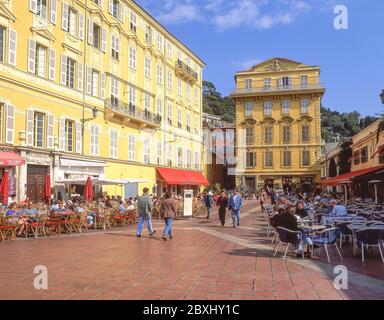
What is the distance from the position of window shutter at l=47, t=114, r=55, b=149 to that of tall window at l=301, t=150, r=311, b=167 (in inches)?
1572

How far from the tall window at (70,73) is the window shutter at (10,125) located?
4.72m

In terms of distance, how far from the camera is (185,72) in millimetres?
39031

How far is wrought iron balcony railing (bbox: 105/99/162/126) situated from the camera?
27442 millimetres

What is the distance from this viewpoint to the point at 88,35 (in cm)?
2545

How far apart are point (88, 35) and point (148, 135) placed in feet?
31.4

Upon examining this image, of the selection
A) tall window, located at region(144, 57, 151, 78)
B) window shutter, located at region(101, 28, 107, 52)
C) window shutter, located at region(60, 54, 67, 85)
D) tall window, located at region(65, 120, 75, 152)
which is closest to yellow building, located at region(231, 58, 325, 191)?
tall window, located at region(144, 57, 151, 78)

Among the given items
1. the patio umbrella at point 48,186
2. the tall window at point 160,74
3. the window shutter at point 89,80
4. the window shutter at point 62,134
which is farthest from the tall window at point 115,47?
the patio umbrella at point 48,186

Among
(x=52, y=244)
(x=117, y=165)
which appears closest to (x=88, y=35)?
(x=117, y=165)

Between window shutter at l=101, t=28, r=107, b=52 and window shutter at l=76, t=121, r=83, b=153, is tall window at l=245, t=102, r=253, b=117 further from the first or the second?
window shutter at l=76, t=121, r=83, b=153

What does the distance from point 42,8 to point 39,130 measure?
20.6 ft

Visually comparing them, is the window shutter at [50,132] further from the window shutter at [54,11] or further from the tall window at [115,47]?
the tall window at [115,47]

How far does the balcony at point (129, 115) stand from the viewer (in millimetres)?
27281

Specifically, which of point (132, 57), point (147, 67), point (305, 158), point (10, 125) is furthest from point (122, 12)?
point (305, 158)
